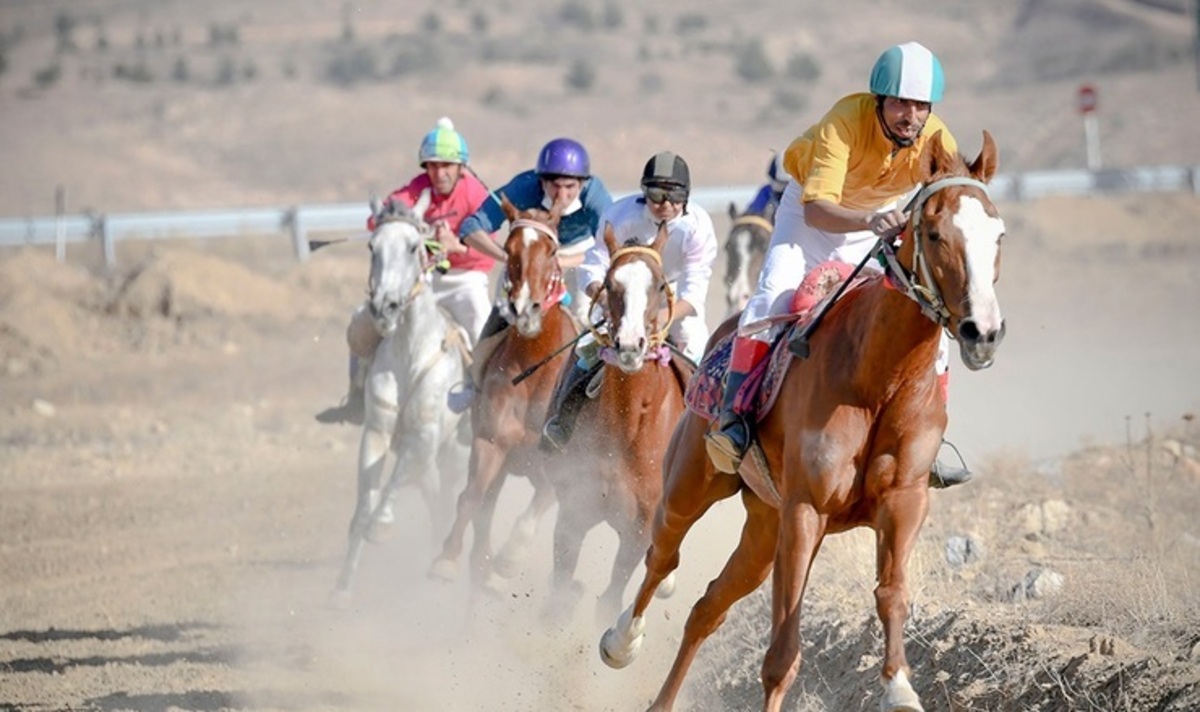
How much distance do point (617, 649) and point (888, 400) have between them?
2.42 metres

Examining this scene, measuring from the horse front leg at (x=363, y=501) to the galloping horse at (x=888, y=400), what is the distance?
5.77m

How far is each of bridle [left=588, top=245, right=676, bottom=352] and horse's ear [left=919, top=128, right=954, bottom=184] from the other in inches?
127

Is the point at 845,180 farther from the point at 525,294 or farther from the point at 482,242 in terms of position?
the point at 482,242

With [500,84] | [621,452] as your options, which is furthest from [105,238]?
[500,84]

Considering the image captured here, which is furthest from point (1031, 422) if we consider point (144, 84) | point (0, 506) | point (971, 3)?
point (971, 3)

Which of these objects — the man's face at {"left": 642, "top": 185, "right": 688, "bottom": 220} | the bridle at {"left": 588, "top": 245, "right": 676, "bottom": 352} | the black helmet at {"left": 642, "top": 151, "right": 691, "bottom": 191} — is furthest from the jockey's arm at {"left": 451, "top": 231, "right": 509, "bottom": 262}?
the bridle at {"left": 588, "top": 245, "right": 676, "bottom": 352}

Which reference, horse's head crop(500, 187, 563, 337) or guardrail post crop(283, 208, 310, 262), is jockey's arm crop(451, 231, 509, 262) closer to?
horse's head crop(500, 187, 563, 337)

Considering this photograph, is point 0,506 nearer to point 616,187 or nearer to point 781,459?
point 781,459

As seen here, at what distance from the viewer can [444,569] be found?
12242 millimetres

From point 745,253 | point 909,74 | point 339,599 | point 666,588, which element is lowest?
point 339,599

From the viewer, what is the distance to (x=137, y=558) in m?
15.9

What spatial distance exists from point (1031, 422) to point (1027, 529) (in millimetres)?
8029

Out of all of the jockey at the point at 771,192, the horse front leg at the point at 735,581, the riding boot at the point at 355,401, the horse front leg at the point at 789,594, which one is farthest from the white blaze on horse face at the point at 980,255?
the jockey at the point at 771,192

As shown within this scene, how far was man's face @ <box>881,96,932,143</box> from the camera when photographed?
26.5ft
